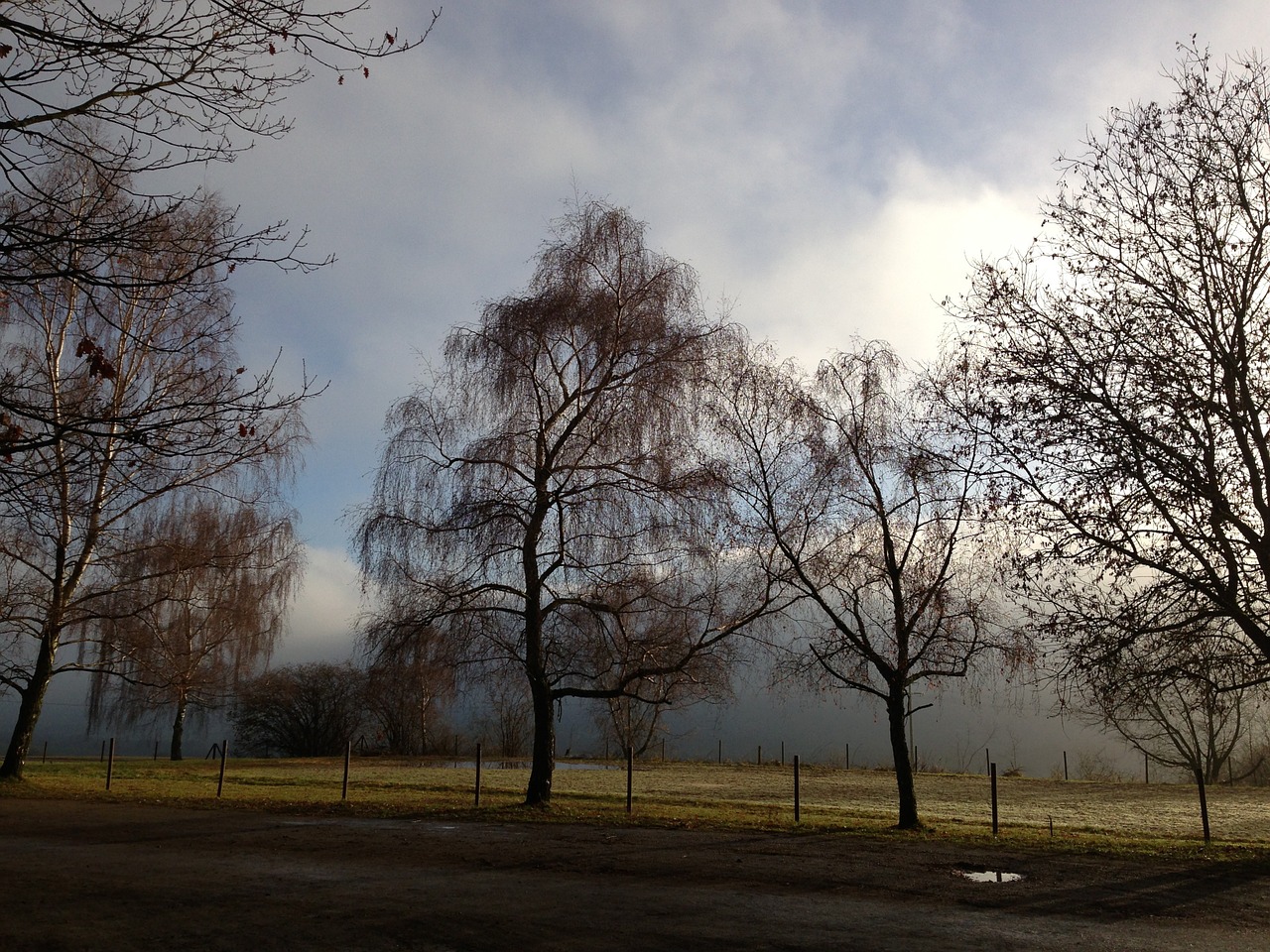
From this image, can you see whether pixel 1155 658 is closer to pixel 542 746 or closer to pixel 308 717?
pixel 542 746

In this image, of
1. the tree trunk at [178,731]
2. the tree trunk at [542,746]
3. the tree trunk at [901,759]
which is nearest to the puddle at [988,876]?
the tree trunk at [901,759]

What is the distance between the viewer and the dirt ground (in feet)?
24.0

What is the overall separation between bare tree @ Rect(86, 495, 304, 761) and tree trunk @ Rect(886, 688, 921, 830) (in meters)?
13.8

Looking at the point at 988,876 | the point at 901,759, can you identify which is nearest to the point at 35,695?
the point at 901,759

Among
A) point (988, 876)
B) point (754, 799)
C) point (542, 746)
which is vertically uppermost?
point (542, 746)

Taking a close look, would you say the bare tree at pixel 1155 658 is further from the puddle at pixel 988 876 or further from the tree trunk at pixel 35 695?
the tree trunk at pixel 35 695

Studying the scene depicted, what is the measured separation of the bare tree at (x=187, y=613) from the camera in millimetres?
22719

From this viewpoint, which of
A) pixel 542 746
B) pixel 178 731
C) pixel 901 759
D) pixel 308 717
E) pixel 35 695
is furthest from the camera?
pixel 308 717

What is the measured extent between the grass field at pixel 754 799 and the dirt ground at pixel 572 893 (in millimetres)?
3073

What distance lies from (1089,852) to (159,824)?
44.4ft

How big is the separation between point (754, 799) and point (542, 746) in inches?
334

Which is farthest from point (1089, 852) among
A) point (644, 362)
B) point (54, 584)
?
point (54, 584)

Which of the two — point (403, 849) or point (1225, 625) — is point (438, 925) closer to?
point (403, 849)

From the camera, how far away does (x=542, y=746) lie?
18.5 metres
